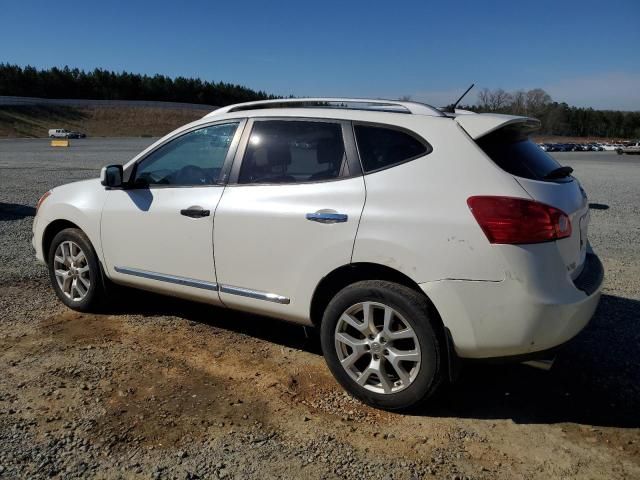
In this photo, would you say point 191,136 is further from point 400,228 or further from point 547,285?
point 547,285

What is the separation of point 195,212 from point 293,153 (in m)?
0.83

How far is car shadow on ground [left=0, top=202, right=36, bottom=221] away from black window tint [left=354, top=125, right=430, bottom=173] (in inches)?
318

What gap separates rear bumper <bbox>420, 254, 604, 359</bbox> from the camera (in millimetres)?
2877

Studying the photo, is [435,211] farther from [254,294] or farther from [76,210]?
[76,210]

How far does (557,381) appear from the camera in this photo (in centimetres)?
372

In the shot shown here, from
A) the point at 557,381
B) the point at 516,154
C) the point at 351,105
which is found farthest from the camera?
the point at 351,105

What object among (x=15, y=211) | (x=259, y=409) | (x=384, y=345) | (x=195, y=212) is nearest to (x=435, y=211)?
(x=384, y=345)

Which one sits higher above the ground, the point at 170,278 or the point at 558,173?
the point at 558,173

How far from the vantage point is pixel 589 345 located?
427 cm

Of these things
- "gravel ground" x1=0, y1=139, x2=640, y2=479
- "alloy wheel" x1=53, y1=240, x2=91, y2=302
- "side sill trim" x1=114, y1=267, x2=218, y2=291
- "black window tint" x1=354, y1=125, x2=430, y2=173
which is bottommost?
"gravel ground" x1=0, y1=139, x2=640, y2=479

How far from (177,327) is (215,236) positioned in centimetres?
119

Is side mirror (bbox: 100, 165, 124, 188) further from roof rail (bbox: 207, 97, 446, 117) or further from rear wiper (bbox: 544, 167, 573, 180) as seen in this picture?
rear wiper (bbox: 544, 167, 573, 180)

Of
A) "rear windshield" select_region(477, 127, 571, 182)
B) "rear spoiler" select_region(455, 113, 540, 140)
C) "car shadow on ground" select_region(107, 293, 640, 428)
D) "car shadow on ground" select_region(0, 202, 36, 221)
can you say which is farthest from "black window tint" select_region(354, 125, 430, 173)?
"car shadow on ground" select_region(0, 202, 36, 221)

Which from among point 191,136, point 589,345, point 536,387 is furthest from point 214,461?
point 589,345
